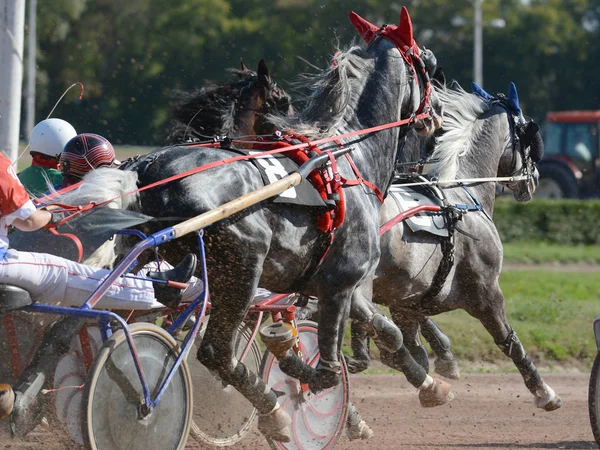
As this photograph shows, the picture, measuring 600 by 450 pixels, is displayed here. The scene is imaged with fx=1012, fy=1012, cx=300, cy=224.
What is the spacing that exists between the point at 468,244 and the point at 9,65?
333 centimetres

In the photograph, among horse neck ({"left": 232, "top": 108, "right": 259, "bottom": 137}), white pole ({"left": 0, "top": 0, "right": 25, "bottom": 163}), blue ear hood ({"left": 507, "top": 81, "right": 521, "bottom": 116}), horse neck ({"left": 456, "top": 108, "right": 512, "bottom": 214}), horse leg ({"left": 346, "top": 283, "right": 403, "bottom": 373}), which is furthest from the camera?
blue ear hood ({"left": 507, "top": 81, "right": 521, "bottom": 116})

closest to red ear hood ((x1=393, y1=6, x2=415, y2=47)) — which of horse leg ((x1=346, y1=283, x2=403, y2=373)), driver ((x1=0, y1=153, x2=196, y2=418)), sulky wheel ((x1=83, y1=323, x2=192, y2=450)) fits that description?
horse leg ((x1=346, y1=283, x2=403, y2=373))

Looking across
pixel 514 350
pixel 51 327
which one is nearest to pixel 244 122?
pixel 514 350

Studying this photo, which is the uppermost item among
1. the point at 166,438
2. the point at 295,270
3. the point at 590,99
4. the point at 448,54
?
the point at 295,270

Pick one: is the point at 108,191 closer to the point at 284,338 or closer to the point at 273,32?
the point at 284,338

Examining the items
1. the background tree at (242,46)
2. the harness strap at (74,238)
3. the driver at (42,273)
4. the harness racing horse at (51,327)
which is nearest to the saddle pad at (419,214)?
the harness racing horse at (51,327)

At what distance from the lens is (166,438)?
4168 mm

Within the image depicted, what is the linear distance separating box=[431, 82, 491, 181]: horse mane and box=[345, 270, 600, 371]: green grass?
228 cm

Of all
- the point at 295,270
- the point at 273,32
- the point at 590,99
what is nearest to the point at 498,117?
the point at 295,270

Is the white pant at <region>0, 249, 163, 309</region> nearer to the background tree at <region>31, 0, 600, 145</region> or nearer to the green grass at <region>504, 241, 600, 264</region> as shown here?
the green grass at <region>504, 241, 600, 264</region>

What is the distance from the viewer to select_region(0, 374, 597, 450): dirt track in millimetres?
5625

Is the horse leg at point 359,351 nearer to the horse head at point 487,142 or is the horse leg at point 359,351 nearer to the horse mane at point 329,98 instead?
the horse head at point 487,142

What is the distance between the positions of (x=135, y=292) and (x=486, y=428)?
278cm

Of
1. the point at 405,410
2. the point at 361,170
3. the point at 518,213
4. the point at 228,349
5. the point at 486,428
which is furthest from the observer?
the point at 518,213
